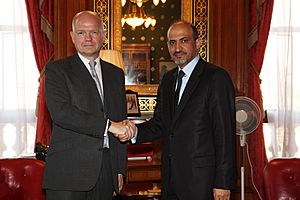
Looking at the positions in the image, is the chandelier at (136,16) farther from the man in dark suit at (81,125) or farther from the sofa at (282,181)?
the sofa at (282,181)

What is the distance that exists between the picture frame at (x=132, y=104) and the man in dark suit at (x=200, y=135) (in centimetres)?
205

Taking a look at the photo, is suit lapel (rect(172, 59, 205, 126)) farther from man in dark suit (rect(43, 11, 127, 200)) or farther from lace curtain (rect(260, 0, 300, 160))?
lace curtain (rect(260, 0, 300, 160))

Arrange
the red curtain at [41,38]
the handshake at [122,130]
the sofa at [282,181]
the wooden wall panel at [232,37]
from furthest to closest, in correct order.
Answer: the wooden wall panel at [232,37] → the red curtain at [41,38] → the sofa at [282,181] → the handshake at [122,130]

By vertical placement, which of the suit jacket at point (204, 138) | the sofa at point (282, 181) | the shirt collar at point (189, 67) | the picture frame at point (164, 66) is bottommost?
the sofa at point (282, 181)

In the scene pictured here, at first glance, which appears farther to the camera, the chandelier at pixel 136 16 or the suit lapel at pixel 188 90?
the chandelier at pixel 136 16

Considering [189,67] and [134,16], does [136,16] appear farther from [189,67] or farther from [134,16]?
[189,67]

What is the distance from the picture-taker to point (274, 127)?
5383 millimetres

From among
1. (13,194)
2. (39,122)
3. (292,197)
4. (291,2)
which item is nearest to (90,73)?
(13,194)

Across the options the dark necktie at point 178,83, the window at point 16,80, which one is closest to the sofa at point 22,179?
the dark necktie at point 178,83

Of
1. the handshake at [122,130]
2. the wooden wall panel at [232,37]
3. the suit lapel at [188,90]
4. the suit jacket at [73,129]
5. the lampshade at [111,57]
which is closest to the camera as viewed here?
the suit jacket at [73,129]

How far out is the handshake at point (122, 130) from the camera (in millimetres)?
2656

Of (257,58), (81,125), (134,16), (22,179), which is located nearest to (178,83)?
(81,125)

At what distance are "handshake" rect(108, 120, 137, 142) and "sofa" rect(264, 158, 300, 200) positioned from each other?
3.01 feet

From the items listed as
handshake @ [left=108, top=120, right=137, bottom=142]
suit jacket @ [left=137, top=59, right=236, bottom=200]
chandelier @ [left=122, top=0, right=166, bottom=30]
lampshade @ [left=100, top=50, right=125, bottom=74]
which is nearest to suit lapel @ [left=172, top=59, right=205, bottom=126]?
suit jacket @ [left=137, top=59, right=236, bottom=200]
